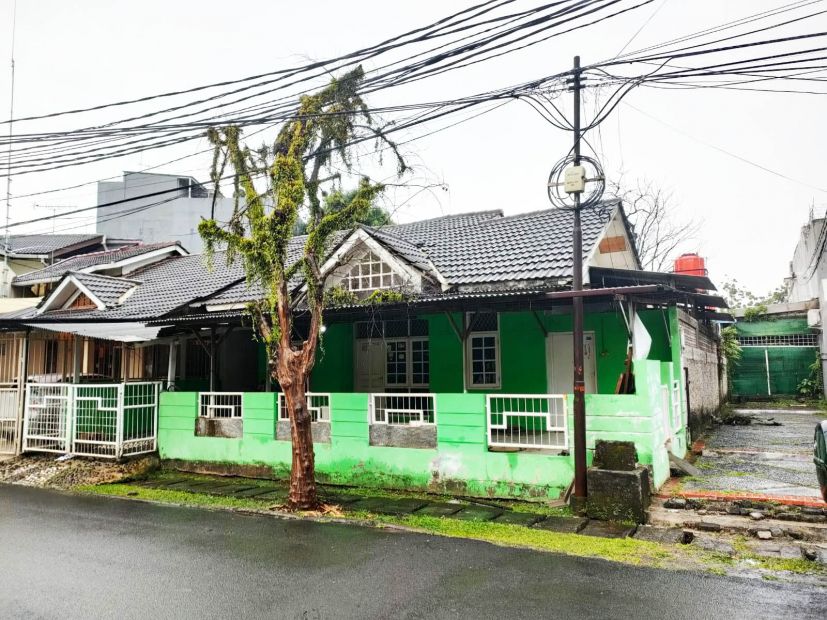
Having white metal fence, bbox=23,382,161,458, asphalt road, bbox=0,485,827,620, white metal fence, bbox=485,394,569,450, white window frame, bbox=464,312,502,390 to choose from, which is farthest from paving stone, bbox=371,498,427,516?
white metal fence, bbox=23,382,161,458

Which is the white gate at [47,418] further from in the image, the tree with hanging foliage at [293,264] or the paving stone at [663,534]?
the paving stone at [663,534]

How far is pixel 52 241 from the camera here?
91.7ft

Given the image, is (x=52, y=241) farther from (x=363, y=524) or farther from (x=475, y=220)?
(x=363, y=524)

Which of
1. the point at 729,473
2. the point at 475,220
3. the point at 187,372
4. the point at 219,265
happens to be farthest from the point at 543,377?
the point at 219,265

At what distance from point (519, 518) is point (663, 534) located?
1771 mm

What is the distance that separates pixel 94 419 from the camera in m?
12.1

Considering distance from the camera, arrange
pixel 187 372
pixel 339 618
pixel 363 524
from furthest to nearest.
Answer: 1. pixel 187 372
2. pixel 363 524
3. pixel 339 618

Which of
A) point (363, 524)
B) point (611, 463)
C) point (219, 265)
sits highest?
point (219, 265)

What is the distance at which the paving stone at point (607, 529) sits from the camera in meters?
6.99

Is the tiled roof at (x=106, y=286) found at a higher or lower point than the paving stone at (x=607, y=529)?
higher

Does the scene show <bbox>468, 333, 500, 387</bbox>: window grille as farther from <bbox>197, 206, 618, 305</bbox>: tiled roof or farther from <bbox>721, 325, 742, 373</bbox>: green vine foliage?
<bbox>721, 325, 742, 373</bbox>: green vine foliage

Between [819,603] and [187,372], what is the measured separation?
13.8 meters

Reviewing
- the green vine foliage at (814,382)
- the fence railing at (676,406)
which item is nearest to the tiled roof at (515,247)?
the fence railing at (676,406)

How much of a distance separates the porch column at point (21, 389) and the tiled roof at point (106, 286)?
235 centimetres
